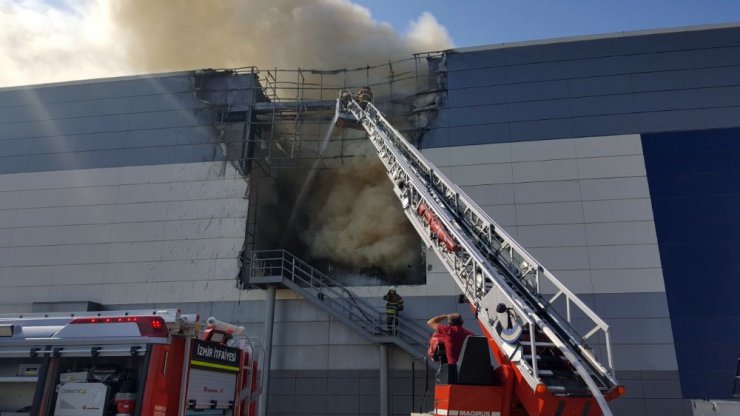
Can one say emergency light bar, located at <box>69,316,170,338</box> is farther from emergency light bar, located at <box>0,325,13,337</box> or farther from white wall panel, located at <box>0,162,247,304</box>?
white wall panel, located at <box>0,162,247,304</box>

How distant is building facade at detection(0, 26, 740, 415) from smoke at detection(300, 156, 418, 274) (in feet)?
4.85

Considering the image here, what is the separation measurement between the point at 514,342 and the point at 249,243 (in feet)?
32.7

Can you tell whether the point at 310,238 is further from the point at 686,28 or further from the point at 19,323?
the point at 686,28

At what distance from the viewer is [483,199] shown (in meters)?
13.6

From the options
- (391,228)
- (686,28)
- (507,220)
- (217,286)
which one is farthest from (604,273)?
(217,286)

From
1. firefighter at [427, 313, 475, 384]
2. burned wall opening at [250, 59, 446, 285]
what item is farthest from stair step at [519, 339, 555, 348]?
burned wall opening at [250, 59, 446, 285]

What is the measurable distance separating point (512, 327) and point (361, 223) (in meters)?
9.36

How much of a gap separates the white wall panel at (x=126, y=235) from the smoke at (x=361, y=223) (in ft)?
8.68

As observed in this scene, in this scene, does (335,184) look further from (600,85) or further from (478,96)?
(600,85)

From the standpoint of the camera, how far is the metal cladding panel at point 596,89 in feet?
44.6

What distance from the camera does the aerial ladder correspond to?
5336 mm

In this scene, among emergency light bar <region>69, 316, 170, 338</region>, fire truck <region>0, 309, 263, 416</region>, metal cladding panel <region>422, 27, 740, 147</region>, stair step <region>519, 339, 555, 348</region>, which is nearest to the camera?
stair step <region>519, 339, 555, 348</region>

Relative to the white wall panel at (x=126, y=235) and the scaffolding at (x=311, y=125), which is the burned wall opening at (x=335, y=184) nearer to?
the scaffolding at (x=311, y=125)

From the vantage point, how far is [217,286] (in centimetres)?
1411
